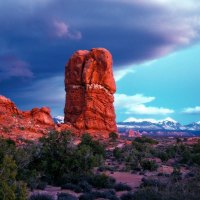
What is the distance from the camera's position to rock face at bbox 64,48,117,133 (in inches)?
2228

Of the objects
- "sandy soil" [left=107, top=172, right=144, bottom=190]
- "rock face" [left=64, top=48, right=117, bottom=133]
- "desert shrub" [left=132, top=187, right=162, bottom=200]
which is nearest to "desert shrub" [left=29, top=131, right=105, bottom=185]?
"sandy soil" [left=107, top=172, right=144, bottom=190]

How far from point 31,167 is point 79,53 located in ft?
143

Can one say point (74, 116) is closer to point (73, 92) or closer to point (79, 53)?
point (73, 92)

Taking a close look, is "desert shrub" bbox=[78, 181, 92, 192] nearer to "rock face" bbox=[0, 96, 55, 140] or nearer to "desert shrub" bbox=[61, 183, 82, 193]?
"desert shrub" bbox=[61, 183, 82, 193]

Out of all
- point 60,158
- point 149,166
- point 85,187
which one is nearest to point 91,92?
point 149,166

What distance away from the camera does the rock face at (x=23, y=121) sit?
47688 millimetres

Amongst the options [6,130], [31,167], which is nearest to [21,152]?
[31,167]

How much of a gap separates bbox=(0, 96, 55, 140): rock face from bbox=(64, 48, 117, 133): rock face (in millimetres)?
4003

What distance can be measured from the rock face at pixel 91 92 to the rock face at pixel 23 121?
4.00 m

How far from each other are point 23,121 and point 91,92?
10.4m

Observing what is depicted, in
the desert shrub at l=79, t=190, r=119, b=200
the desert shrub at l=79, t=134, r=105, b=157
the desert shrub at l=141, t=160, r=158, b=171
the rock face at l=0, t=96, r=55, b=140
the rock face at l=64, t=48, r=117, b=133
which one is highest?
the rock face at l=64, t=48, r=117, b=133

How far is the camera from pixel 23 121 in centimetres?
5325

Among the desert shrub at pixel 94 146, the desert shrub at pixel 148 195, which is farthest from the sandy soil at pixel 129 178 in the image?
the desert shrub at pixel 94 146

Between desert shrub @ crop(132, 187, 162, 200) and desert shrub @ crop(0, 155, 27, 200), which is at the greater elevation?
desert shrub @ crop(0, 155, 27, 200)
